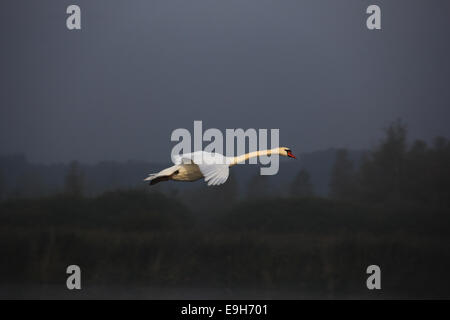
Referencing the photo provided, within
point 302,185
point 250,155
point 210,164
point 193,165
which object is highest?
point 302,185

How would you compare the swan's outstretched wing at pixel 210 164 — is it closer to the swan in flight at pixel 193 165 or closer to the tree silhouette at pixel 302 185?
the swan in flight at pixel 193 165

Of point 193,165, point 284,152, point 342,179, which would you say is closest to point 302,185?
point 342,179

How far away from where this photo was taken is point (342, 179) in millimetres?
26359

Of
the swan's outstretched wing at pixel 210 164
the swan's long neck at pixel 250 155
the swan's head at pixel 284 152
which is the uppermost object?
the swan's head at pixel 284 152

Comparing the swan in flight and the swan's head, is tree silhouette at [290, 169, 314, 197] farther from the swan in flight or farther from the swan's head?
the swan in flight

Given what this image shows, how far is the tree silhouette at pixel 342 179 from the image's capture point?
84.3 ft

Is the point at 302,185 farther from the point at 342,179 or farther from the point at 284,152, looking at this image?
the point at 284,152

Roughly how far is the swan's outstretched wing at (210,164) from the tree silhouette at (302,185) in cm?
1834

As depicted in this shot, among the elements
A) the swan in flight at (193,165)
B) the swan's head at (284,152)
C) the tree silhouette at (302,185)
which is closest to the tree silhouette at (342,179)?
the tree silhouette at (302,185)

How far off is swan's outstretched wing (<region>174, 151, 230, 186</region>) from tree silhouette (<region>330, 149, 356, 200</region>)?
18.6 m

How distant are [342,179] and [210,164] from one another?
2038cm

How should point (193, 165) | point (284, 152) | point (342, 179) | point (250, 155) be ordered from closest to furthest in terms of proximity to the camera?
1. point (193, 165)
2. point (250, 155)
3. point (284, 152)
4. point (342, 179)

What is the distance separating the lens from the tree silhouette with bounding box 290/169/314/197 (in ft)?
85.0

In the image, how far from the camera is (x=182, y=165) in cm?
760
